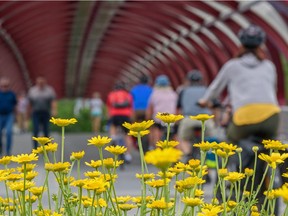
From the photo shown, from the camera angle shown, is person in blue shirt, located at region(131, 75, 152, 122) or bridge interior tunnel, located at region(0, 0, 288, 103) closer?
person in blue shirt, located at region(131, 75, 152, 122)

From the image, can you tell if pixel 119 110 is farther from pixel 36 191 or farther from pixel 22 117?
pixel 22 117

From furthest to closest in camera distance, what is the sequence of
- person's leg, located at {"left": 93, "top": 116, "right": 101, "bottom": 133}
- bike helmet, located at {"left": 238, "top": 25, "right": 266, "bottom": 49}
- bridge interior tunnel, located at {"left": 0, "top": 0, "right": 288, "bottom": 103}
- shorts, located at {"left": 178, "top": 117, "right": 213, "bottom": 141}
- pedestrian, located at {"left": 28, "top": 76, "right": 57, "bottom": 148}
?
person's leg, located at {"left": 93, "top": 116, "right": 101, "bottom": 133}
bridge interior tunnel, located at {"left": 0, "top": 0, "right": 288, "bottom": 103}
pedestrian, located at {"left": 28, "top": 76, "right": 57, "bottom": 148}
shorts, located at {"left": 178, "top": 117, "right": 213, "bottom": 141}
bike helmet, located at {"left": 238, "top": 25, "right": 266, "bottom": 49}

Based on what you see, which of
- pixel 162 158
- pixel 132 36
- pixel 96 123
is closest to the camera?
pixel 162 158

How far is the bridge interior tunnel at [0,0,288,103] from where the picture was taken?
22.3 meters

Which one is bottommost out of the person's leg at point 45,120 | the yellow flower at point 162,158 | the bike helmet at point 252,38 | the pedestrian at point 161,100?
the person's leg at point 45,120

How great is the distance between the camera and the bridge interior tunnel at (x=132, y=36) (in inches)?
878

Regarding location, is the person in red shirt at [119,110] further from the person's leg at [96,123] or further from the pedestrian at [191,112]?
the person's leg at [96,123]

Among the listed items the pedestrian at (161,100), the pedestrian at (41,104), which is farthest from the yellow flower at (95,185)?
the pedestrian at (41,104)

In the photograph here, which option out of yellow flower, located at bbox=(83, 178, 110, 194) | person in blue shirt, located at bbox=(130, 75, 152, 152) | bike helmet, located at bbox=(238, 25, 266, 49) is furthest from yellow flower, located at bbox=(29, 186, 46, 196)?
person in blue shirt, located at bbox=(130, 75, 152, 152)

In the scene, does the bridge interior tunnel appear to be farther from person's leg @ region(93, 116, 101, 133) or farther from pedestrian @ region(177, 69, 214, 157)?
pedestrian @ region(177, 69, 214, 157)

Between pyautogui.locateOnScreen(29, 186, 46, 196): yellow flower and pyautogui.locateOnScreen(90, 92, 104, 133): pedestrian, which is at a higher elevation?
pyautogui.locateOnScreen(29, 186, 46, 196): yellow flower

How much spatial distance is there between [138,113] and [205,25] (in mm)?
12378

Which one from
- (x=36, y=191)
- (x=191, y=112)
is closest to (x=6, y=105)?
(x=191, y=112)

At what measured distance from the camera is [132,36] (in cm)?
3556
